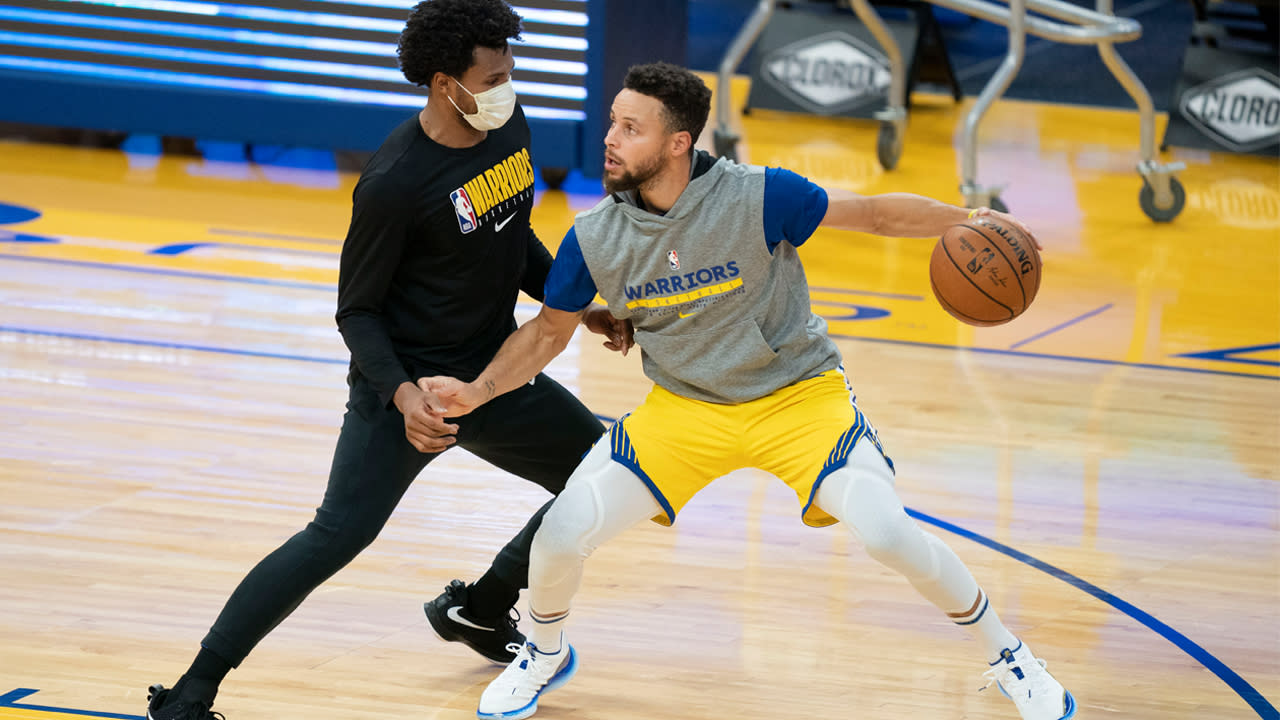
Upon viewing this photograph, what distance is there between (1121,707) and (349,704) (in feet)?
5.71

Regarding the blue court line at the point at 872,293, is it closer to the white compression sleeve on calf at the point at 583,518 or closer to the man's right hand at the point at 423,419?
the white compression sleeve on calf at the point at 583,518

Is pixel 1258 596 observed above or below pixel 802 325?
below

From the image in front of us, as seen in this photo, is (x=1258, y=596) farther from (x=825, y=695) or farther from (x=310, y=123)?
(x=310, y=123)

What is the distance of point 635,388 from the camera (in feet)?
19.2

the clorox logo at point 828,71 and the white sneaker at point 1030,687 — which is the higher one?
the white sneaker at point 1030,687

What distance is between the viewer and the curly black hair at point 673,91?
3111 millimetres

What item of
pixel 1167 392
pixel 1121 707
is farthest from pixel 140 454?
pixel 1167 392

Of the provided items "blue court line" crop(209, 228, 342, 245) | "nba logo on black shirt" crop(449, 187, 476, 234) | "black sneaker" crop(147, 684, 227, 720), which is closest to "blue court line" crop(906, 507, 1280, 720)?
"nba logo on black shirt" crop(449, 187, 476, 234)

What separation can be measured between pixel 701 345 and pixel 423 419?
2.04 ft

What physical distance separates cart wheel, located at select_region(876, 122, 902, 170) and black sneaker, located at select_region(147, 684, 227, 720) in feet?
24.8

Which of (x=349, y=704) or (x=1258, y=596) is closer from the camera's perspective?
(x=349, y=704)

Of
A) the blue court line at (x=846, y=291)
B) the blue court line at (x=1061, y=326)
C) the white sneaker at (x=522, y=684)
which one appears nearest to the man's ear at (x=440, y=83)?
the white sneaker at (x=522, y=684)

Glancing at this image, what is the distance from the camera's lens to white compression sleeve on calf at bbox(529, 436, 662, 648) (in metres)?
3.11

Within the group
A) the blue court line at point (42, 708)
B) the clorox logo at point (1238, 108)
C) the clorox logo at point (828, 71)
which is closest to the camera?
the blue court line at point (42, 708)
